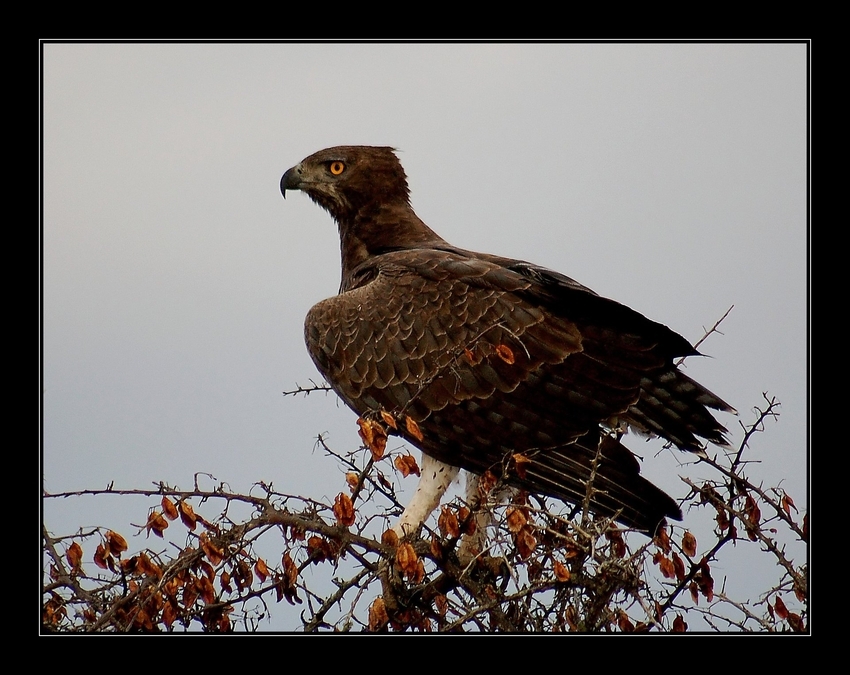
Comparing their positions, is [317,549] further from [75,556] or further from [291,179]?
[291,179]

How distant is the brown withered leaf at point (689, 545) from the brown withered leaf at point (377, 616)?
151 centimetres

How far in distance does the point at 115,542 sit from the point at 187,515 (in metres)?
0.36

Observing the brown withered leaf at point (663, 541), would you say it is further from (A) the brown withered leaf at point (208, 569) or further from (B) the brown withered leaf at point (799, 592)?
(A) the brown withered leaf at point (208, 569)

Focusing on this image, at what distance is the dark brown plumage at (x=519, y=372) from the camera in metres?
5.36

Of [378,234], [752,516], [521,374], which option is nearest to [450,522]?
[521,374]

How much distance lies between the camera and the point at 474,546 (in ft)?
19.4

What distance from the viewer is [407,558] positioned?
4.70 meters

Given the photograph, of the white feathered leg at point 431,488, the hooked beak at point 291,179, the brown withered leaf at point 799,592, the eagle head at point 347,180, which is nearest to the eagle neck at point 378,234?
the eagle head at point 347,180

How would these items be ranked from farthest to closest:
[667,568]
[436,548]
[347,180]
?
[347,180] < [436,548] < [667,568]

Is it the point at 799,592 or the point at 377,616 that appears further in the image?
the point at 377,616

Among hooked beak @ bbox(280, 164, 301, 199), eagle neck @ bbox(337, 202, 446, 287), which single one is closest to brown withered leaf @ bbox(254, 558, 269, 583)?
eagle neck @ bbox(337, 202, 446, 287)

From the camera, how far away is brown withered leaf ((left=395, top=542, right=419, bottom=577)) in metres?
4.70

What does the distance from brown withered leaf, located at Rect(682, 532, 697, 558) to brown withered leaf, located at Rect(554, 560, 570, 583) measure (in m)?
0.62
